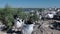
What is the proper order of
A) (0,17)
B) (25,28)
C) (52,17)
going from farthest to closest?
(52,17)
(0,17)
(25,28)

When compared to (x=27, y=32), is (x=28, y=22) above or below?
above

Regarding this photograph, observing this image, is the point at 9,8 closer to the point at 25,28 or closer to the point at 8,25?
the point at 8,25

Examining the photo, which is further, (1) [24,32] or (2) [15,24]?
(2) [15,24]

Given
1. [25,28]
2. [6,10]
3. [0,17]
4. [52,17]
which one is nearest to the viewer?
[25,28]

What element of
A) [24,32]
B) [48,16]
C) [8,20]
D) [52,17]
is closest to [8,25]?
[8,20]

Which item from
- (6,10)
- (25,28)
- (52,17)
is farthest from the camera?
(52,17)

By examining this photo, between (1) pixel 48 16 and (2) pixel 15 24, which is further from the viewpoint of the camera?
(1) pixel 48 16

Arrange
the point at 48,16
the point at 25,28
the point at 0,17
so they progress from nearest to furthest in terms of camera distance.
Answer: the point at 25,28
the point at 0,17
the point at 48,16

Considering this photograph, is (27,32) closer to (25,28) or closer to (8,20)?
(25,28)

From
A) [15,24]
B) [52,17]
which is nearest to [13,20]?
[15,24]
